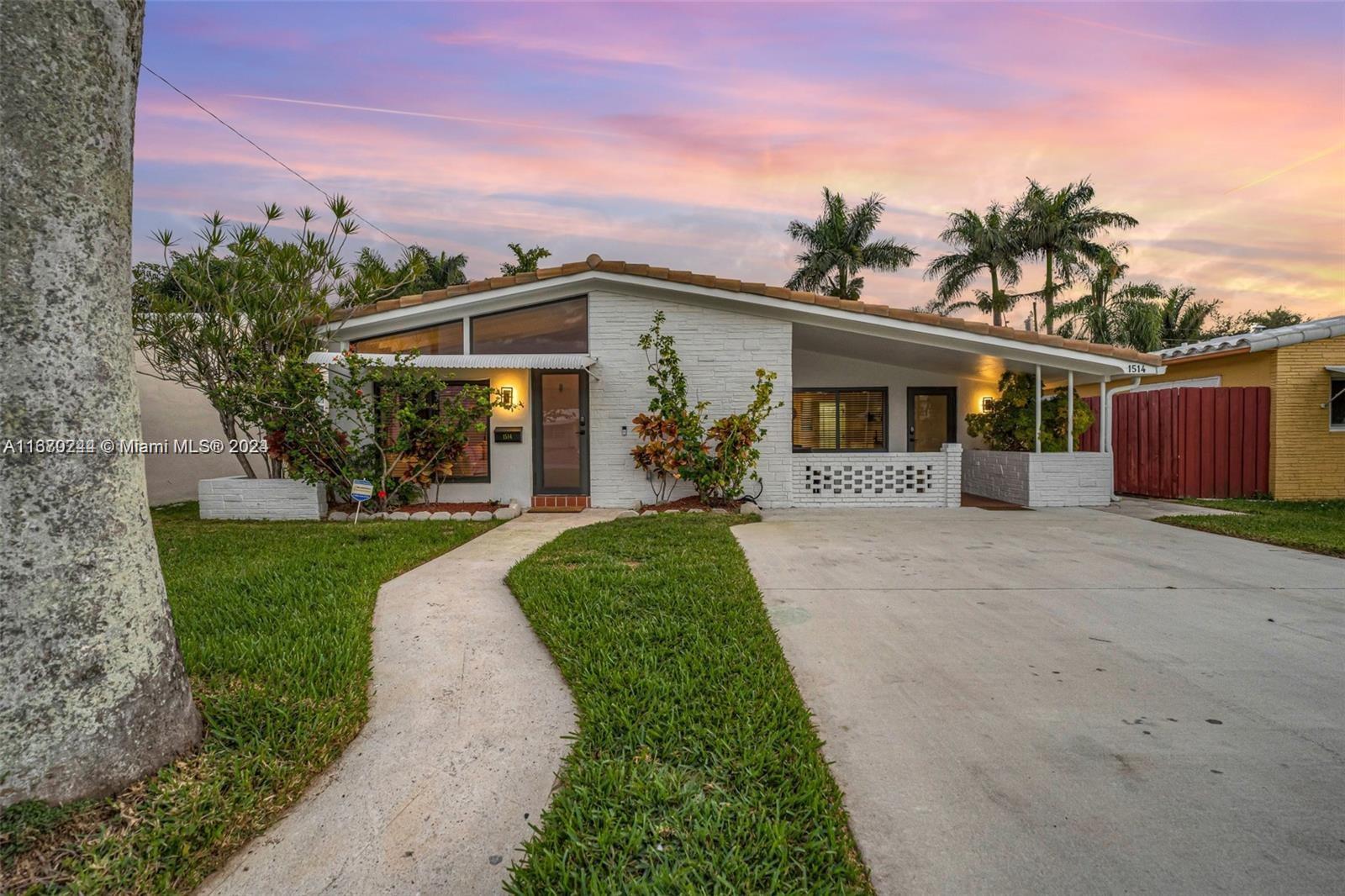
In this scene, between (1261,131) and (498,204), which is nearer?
(1261,131)

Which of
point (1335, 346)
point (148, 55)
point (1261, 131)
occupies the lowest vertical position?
point (1335, 346)

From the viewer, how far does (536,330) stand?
8.88 metres

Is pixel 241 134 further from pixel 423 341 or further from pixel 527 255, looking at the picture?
pixel 527 255

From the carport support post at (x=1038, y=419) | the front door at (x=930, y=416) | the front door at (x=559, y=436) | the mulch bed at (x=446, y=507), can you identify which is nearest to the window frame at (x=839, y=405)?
the front door at (x=930, y=416)

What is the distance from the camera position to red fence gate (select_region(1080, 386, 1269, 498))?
957 cm

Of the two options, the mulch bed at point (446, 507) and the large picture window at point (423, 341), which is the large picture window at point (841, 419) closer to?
the mulch bed at point (446, 507)

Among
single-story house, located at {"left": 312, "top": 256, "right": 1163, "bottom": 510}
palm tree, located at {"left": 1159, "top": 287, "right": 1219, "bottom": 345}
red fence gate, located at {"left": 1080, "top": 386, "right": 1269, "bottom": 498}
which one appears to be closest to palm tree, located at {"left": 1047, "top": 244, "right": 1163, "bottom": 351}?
palm tree, located at {"left": 1159, "top": 287, "right": 1219, "bottom": 345}

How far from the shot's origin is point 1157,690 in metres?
2.67

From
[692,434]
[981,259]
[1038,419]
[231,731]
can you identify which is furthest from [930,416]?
[981,259]

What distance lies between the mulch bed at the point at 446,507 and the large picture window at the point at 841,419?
6639mm

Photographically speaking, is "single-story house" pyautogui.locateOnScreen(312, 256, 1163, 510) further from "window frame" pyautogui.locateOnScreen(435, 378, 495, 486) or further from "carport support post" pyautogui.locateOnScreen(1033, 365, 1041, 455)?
"carport support post" pyautogui.locateOnScreen(1033, 365, 1041, 455)

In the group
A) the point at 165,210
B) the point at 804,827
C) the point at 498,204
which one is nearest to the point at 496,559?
the point at 804,827

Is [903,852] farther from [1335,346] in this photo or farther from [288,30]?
[1335,346]

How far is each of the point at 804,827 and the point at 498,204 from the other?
600 inches
